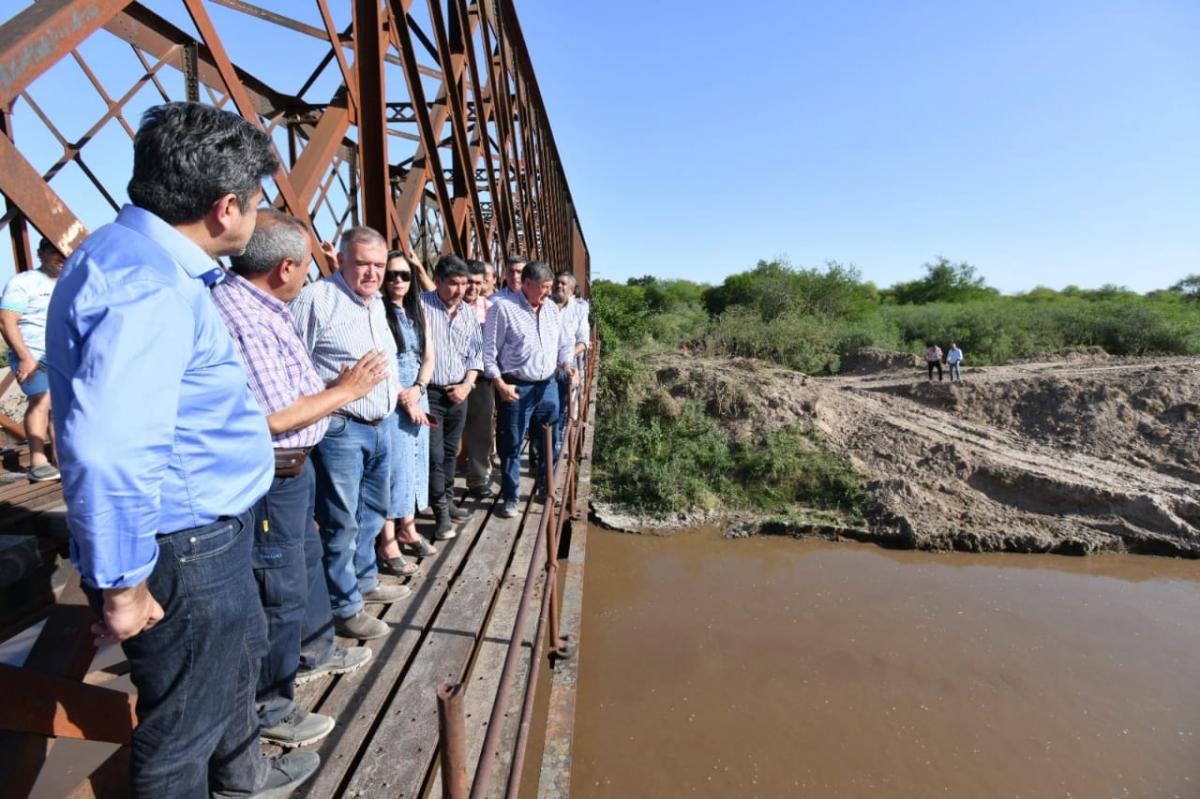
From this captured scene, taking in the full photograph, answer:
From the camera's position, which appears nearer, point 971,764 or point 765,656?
point 971,764

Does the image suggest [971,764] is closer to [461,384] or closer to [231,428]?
[461,384]

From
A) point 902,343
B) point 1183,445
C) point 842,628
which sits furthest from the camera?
point 902,343

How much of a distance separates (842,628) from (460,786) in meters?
6.88

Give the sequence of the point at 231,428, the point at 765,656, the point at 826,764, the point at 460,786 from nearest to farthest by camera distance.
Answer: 1. the point at 460,786
2. the point at 231,428
3. the point at 826,764
4. the point at 765,656

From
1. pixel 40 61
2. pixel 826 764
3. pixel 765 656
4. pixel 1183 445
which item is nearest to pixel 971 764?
pixel 826 764

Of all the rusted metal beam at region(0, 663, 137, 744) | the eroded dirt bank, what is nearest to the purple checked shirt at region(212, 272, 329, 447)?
the rusted metal beam at region(0, 663, 137, 744)

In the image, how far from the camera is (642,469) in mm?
10633

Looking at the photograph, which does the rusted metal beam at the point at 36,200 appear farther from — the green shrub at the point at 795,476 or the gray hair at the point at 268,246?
the green shrub at the point at 795,476

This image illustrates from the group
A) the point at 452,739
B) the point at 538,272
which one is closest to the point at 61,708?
the point at 452,739

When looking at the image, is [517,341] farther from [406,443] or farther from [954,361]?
[954,361]

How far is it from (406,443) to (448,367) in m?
0.80

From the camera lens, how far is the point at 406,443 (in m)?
3.18

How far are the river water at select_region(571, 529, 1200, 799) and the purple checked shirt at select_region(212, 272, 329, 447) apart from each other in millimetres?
4389

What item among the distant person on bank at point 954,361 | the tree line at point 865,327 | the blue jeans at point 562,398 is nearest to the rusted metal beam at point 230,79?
the blue jeans at point 562,398
